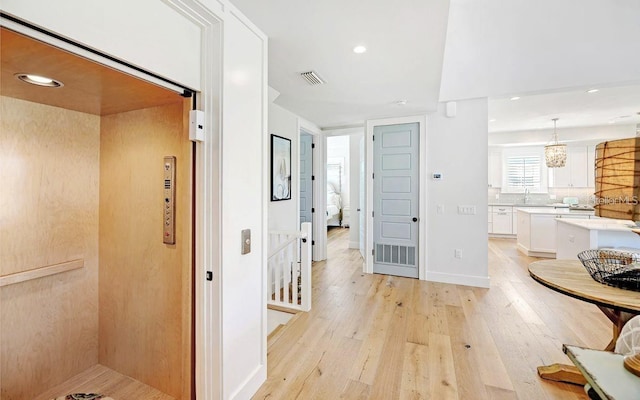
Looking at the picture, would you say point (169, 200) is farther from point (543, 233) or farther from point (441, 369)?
point (543, 233)

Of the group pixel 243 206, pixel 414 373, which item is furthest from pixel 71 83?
pixel 414 373

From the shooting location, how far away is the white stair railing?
120 inches

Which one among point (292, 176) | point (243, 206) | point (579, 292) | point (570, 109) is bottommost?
point (579, 292)

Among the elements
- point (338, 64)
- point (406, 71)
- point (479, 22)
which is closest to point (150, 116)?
point (338, 64)

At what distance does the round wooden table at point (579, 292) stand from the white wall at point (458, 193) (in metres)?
1.72

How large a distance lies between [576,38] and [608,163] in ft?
7.41

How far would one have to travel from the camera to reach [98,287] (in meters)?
2.06

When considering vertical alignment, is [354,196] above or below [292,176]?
below

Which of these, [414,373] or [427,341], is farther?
[427,341]

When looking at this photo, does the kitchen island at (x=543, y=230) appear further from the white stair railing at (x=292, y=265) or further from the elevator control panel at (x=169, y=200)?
the elevator control panel at (x=169, y=200)

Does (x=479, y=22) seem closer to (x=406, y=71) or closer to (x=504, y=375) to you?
(x=406, y=71)

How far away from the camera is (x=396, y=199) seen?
4254mm

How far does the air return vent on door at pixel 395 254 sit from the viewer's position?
417 centimetres

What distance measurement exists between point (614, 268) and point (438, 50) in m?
1.85
